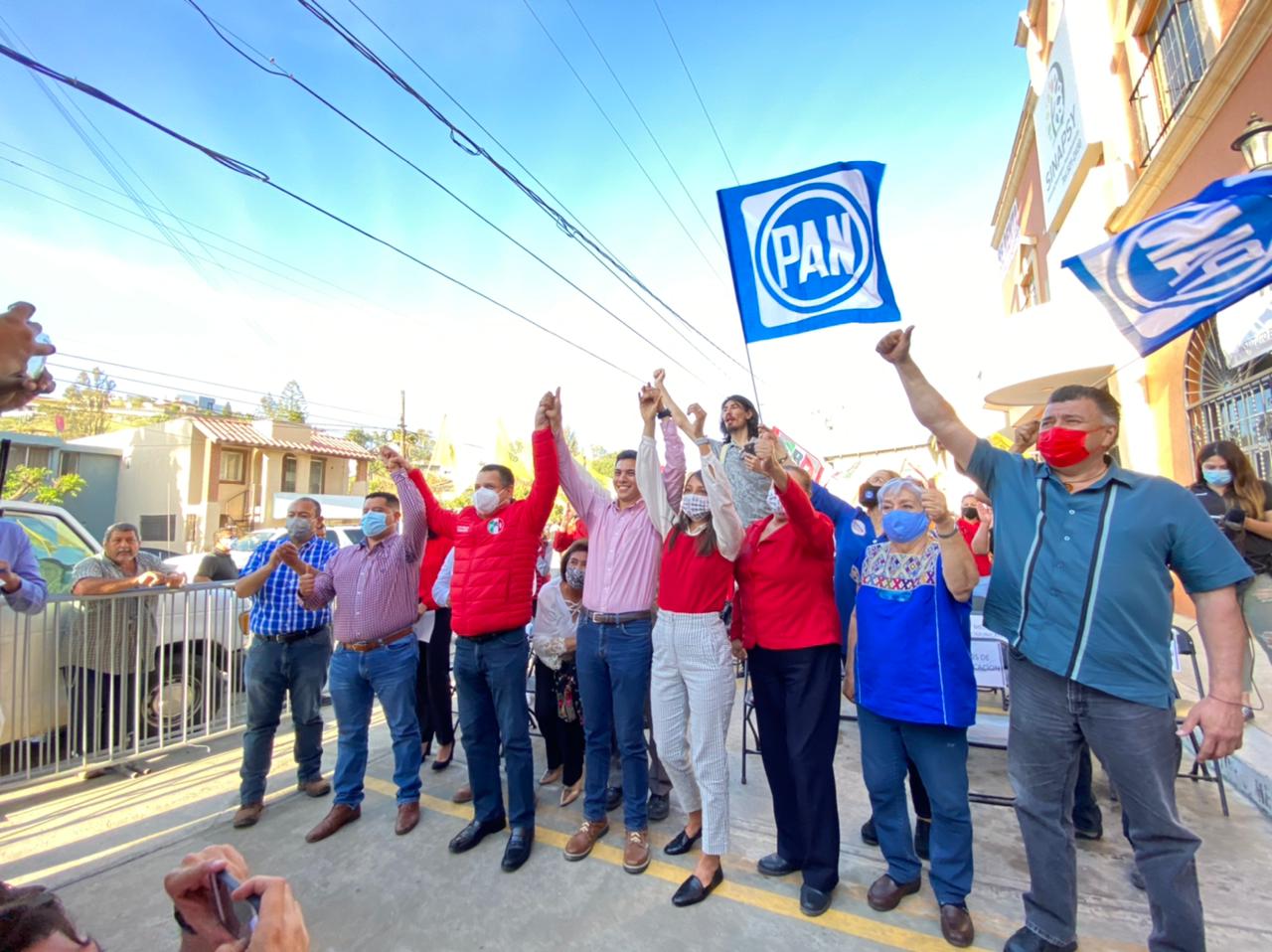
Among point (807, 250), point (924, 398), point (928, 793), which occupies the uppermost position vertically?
point (807, 250)

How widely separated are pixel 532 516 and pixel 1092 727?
2.72m

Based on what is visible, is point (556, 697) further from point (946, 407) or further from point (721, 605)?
point (946, 407)

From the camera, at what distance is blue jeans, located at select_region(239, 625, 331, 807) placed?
3836mm

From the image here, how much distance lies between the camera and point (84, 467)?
24.8 m

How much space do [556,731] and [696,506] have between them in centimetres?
215

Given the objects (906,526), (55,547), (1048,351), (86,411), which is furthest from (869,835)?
(86,411)

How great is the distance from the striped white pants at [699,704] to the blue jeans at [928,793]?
25.7 inches

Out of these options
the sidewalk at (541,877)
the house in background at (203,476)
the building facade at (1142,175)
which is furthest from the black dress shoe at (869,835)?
the house in background at (203,476)

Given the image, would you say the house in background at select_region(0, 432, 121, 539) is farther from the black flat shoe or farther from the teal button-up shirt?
the teal button-up shirt

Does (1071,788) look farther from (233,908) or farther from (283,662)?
(283,662)

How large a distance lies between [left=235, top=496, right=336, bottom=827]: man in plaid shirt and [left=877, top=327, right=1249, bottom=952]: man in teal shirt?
3.69 metres

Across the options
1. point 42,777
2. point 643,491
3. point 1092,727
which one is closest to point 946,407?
point 1092,727

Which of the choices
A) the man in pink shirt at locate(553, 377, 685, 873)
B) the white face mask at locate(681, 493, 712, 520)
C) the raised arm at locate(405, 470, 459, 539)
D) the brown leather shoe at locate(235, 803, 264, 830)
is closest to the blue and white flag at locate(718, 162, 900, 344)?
the man in pink shirt at locate(553, 377, 685, 873)

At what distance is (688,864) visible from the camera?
10.3 ft
